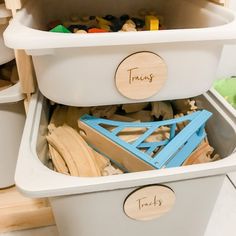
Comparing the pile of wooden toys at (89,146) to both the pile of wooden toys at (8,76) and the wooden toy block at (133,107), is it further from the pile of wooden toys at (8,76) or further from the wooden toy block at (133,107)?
the pile of wooden toys at (8,76)

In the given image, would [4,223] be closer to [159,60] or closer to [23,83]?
[23,83]

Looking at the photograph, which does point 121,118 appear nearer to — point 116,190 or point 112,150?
point 112,150

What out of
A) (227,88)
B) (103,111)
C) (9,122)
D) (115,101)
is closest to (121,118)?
A: (103,111)

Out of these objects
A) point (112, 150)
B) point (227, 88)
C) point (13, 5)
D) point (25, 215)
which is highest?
point (13, 5)

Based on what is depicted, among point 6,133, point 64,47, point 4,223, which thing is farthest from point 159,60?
point 4,223

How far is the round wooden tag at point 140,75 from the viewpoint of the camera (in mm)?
501

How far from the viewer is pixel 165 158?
1.81 feet

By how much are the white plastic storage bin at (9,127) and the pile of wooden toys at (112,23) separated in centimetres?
18

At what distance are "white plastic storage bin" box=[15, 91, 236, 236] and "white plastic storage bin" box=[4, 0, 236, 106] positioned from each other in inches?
4.6

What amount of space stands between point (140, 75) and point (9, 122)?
0.41m

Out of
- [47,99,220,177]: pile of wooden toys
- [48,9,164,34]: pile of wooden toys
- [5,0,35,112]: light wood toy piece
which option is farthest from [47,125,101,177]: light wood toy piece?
[48,9,164,34]: pile of wooden toys

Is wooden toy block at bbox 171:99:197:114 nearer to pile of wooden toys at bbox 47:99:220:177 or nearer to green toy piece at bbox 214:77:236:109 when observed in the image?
pile of wooden toys at bbox 47:99:220:177

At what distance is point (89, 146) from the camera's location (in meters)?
0.62

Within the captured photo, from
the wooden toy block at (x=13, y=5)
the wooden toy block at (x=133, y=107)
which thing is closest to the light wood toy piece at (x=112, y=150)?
the wooden toy block at (x=133, y=107)
